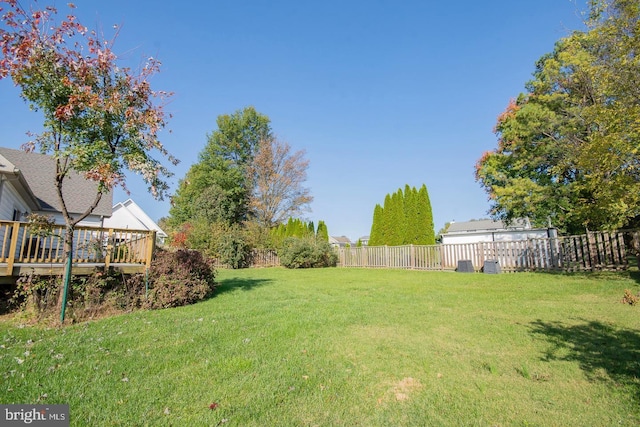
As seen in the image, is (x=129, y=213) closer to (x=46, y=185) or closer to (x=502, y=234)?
(x=46, y=185)

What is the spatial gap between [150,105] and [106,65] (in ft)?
3.35

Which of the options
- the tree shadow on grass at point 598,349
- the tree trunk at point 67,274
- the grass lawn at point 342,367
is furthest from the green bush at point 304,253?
the tree shadow on grass at point 598,349

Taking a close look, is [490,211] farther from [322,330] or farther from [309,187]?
[322,330]

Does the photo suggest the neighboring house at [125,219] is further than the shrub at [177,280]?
Yes

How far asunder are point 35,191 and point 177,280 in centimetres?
1398

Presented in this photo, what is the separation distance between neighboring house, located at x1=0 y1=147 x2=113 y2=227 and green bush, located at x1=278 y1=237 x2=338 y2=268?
37.2 feet

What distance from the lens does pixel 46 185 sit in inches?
644

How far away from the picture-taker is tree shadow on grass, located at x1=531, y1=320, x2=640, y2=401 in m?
3.04

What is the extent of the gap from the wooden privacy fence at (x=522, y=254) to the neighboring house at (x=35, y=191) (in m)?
15.3

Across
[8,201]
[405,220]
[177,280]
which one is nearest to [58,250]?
[177,280]

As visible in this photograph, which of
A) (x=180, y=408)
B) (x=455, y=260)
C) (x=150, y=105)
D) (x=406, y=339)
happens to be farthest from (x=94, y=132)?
(x=455, y=260)

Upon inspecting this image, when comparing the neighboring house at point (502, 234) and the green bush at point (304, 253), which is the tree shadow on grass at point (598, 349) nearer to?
the green bush at point (304, 253)

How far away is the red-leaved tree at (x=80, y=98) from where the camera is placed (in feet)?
17.6

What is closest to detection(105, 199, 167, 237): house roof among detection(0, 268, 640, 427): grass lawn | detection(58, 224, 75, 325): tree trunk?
detection(58, 224, 75, 325): tree trunk
